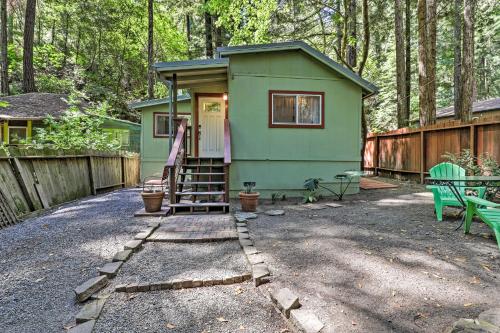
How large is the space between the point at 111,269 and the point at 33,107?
13997 mm

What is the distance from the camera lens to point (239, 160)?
775 centimetres

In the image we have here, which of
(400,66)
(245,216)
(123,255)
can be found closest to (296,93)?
(245,216)

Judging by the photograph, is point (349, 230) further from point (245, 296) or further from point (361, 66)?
point (361, 66)

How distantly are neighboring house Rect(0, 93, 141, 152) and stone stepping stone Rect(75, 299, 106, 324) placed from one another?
35.2 feet

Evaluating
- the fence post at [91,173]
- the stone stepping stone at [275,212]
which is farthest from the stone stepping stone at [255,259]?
the fence post at [91,173]

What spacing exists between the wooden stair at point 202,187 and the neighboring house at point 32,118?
20.9 ft

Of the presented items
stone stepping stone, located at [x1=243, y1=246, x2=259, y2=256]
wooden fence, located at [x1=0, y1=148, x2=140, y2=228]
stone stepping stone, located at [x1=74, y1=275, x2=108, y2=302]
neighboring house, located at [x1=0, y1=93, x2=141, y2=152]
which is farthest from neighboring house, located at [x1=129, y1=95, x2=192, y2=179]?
stone stepping stone, located at [x1=74, y1=275, x2=108, y2=302]

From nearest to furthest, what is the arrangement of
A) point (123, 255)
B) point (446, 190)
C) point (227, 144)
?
point (123, 255), point (446, 190), point (227, 144)

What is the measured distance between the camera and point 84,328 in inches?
86.0

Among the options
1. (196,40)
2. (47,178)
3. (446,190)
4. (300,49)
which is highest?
(196,40)

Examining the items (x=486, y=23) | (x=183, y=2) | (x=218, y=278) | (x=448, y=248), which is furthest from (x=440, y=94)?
(x=218, y=278)

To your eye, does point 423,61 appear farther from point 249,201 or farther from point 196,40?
point 196,40

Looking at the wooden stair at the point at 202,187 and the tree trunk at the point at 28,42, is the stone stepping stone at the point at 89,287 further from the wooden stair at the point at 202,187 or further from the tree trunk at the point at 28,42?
the tree trunk at the point at 28,42

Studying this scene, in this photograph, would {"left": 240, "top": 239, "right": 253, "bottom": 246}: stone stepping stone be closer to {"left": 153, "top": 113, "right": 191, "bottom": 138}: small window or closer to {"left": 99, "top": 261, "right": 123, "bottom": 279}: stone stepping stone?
{"left": 99, "top": 261, "right": 123, "bottom": 279}: stone stepping stone
